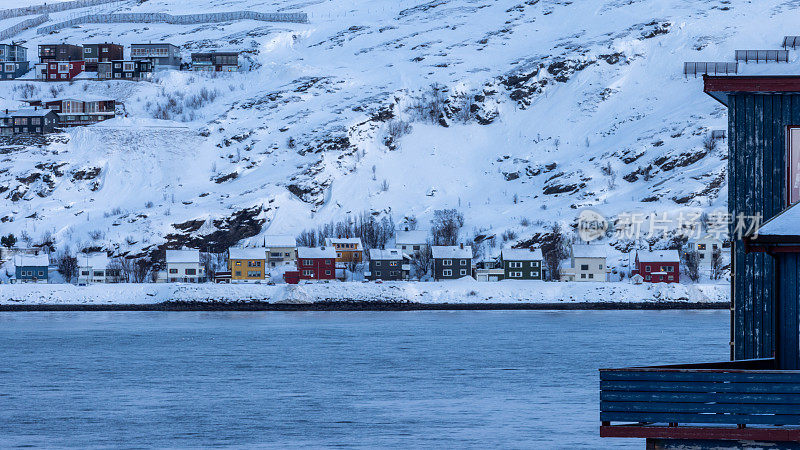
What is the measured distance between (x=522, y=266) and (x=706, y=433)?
317 ft

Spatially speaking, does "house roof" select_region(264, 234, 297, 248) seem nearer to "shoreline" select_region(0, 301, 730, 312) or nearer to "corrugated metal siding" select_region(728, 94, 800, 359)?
"shoreline" select_region(0, 301, 730, 312)

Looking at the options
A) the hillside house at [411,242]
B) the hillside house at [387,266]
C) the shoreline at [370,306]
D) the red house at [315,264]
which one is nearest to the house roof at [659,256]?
the shoreline at [370,306]

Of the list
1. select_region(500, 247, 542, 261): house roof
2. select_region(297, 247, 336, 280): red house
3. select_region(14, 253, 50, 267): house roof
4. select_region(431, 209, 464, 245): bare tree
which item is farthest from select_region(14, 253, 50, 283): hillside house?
select_region(500, 247, 542, 261): house roof

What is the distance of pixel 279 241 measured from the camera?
4611 inches

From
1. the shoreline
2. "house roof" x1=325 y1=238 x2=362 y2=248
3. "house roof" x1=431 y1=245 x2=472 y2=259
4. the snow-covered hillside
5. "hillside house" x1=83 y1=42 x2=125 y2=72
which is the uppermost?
"hillside house" x1=83 y1=42 x2=125 y2=72

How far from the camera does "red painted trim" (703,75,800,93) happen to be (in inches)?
758

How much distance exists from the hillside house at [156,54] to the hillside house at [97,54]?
2.86 meters

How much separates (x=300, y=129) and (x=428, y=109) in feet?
54.4

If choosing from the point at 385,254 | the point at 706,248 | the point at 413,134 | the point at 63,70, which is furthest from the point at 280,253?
the point at 63,70

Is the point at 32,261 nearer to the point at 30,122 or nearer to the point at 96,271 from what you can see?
the point at 96,271

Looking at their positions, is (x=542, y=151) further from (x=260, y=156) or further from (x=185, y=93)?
(x=185, y=93)

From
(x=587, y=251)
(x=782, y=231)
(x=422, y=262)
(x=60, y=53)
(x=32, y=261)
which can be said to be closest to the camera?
(x=782, y=231)

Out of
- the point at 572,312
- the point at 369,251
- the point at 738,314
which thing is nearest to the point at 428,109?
the point at 369,251

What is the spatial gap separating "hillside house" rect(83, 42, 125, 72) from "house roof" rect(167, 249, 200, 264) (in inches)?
2893
